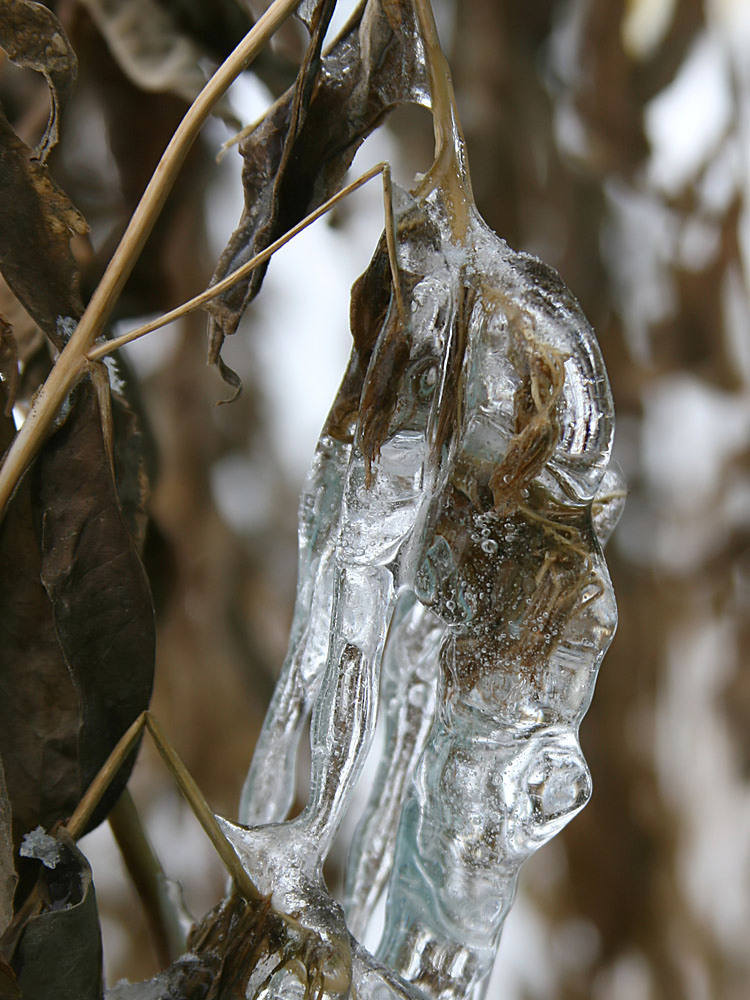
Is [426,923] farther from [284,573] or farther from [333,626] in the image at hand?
[284,573]

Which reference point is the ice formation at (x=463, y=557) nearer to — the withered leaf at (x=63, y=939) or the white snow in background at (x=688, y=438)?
the withered leaf at (x=63, y=939)

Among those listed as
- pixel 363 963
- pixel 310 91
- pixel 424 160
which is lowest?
Result: pixel 363 963

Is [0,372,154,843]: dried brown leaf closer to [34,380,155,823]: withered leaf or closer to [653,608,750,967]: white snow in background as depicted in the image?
[34,380,155,823]: withered leaf

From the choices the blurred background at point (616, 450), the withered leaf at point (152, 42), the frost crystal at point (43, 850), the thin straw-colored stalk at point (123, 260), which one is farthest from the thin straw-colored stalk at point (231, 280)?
the blurred background at point (616, 450)

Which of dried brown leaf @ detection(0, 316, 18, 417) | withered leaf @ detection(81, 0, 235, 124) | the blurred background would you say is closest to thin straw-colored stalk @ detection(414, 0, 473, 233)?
dried brown leaf @ detection(0, 316, 18, 417)

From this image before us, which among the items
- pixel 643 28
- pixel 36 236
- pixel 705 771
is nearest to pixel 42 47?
pixel 36 236

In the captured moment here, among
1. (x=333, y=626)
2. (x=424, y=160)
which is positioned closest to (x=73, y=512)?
(x=333, y=626)
